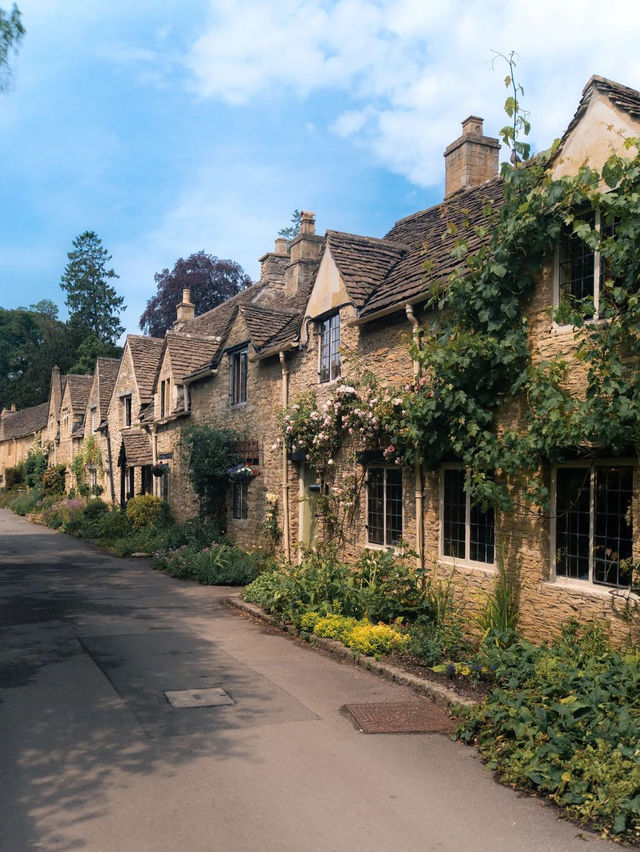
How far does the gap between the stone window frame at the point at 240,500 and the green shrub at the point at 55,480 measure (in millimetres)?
26972

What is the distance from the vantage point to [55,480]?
44156 millimetres

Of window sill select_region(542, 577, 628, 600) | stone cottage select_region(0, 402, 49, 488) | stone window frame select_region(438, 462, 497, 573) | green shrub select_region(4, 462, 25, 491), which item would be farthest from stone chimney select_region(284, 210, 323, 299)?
green shrub select_region(4, 462, 25, 491)

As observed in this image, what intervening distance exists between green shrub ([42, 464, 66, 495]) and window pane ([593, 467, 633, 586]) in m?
40.0

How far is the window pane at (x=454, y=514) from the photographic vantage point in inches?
425

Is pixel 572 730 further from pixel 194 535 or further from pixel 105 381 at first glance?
pixel 105 381

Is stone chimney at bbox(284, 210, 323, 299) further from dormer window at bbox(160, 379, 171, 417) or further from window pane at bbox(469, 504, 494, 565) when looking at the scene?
window pane at bbox(469, 504, 494, 565)

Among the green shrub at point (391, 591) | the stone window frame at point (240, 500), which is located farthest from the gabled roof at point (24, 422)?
the green shrub at point (391, 591)

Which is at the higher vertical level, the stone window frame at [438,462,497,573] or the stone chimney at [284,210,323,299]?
the stone chimney at [284,210,323,299]

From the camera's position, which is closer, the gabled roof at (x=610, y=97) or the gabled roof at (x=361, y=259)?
the gabled roof at (x=610, y=97)

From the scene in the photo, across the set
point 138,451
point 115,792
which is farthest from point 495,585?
point 138,451

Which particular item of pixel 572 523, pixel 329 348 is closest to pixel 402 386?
pixel 329 348

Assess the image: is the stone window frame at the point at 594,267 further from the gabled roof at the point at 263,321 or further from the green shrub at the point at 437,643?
the gabled roof at the point at 263,321

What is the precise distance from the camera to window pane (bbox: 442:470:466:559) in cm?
1080

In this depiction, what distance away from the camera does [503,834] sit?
502cm
